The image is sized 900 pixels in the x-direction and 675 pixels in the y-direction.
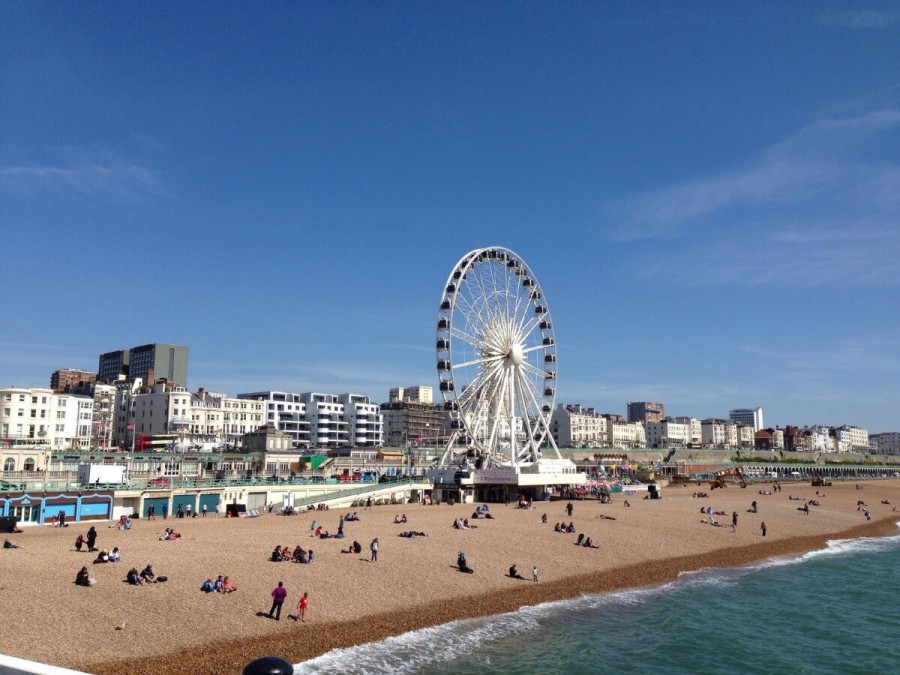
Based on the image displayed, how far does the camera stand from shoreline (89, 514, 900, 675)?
17984 mm

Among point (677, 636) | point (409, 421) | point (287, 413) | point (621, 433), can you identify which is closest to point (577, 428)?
point (621, 433)

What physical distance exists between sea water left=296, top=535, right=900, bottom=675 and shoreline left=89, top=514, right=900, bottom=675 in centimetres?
51

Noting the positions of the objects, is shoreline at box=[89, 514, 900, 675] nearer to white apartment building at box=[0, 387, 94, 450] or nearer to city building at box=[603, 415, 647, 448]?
white apartment building at box=[0, 387, 94, 450]

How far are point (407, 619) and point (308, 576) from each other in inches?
181

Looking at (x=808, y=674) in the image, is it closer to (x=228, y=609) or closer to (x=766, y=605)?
(x=766, y=605)

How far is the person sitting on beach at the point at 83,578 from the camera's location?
22.5 m

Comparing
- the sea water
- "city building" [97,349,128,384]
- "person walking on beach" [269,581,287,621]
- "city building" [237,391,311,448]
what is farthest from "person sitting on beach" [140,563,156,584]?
"city building" [97,349,128,384]

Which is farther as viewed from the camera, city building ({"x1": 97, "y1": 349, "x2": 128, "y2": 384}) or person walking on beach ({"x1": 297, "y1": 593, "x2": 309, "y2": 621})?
city building ({"x1": 97, "y1": 349, "x2": 128, "y2": 384})

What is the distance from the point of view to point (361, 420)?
422ft

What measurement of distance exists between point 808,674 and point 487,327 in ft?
139

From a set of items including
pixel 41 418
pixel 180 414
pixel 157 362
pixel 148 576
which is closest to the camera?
pixel 148 576

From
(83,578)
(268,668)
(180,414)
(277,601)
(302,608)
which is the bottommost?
(302,608)

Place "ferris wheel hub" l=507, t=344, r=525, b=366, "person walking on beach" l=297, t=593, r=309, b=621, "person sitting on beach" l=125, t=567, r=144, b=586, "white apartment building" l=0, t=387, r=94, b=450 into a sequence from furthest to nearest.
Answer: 1. "white apartment building" l=0, t=387, r=94, b=450
2. "ferris wheel hub" l=507, t=344, r=525, b=366
3. "person sitting on beach" l=125, t=567, r=144, b=586
4. "person walking on beach" l=297, t=593, r=309, b=621

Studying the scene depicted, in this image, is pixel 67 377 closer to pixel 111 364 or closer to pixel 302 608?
pixel 111 364
